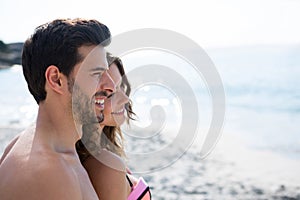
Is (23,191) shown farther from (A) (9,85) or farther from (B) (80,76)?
(A) (9,85)

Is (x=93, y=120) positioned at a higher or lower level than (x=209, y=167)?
higher

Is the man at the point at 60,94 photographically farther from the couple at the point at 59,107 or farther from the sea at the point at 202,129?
the sea at the point at 202,129

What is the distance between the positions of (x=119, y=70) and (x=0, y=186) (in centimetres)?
109

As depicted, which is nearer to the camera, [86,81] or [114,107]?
[86,81]

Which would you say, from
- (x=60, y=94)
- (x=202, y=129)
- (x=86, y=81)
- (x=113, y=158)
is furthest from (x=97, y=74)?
(x=202, y=129)

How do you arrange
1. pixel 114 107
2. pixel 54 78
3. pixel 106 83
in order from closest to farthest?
pixel 54 78 → pixel 106 83 → pixel 114 107

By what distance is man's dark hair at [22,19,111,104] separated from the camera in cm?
186

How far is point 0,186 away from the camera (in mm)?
1735

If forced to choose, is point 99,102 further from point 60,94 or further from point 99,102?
point 60,94

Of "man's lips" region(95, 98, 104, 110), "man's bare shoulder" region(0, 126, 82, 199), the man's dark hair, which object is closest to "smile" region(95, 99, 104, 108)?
"man's lips" region(95, 98, 104, 110)

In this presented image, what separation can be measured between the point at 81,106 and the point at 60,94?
0.09 m

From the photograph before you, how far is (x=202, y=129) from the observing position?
36.2 ft

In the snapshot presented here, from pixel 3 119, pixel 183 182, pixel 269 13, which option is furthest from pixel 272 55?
pixel 183 182

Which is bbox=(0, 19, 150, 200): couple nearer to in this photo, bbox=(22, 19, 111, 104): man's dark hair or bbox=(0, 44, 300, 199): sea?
bbox=(22, 19, 111, 104): man's dark hair
